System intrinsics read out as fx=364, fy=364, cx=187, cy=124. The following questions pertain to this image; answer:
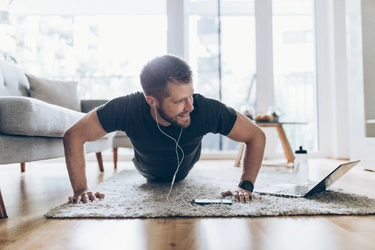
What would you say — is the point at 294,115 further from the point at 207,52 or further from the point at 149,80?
the point at 149,80

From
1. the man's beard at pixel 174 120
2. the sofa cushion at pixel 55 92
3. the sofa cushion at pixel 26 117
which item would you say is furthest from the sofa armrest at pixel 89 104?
the man's beard at pixel 174 120

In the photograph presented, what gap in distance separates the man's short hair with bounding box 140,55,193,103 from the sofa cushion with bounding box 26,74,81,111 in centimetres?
151

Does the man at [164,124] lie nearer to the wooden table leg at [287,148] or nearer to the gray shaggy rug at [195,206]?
the gray shaggy rug at [195,206]

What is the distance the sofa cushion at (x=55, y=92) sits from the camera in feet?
8.46

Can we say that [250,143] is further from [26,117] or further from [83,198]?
[26,117]

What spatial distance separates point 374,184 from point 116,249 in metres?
1.50

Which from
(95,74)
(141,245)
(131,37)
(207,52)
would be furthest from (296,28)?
(141,245)

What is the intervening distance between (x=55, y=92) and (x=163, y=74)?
5.53 feet

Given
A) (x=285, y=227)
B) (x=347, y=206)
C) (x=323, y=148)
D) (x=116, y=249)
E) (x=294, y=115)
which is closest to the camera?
(x=116, y=249)

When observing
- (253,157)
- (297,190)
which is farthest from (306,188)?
(253,157)

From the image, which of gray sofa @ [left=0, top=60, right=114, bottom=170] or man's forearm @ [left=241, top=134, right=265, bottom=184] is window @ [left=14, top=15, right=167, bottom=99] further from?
man's forearm @ [left=241, top=134, right=265, bottom=184]

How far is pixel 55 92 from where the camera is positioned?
273 centimetres

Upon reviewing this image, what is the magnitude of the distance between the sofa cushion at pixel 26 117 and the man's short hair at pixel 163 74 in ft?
1.48

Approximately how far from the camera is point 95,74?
4547 millimetres
